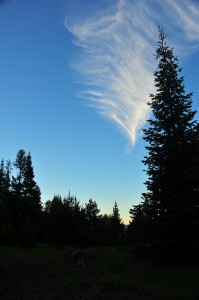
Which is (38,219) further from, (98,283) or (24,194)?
(98,283)

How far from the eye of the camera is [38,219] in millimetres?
63812

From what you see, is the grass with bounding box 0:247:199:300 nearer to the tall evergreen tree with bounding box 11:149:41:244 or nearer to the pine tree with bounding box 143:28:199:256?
→ the pine tree with bounding box 143:28:199:256

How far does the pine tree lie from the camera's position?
67.2ft

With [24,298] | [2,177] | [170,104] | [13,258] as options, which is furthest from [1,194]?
[24,298]

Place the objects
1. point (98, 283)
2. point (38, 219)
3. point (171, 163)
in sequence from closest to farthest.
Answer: point (98, 283) < point (171, 163) < point (38, 219)

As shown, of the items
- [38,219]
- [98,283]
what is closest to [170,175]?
[98,283]

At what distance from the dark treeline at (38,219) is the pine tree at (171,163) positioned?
736 inches

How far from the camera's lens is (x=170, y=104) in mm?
22875

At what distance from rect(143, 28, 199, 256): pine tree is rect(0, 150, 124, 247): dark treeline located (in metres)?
18.7

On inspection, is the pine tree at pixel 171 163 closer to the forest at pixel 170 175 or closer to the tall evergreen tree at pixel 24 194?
the forest at pixel 170 175

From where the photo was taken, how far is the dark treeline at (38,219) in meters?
39.7

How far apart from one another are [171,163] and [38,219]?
46.5 metres

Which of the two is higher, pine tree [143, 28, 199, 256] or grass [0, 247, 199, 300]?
pine tree [143, 28, 199, 256]

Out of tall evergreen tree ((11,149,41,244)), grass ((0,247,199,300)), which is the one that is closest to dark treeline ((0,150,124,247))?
tall evergreen tree ((11,149,41,244))
